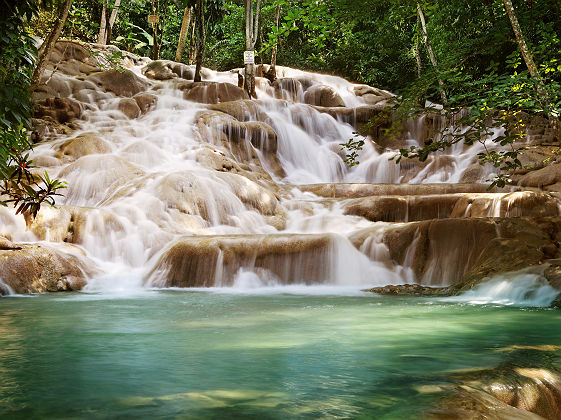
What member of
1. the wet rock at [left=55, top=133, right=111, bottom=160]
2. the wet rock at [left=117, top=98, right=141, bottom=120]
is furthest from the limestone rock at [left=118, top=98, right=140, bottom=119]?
the wet rock at [left=55, top=133, right=111, bottom=160]

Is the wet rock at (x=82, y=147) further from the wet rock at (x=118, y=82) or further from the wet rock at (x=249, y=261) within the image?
A: the wet rock at (x=118, y=82)

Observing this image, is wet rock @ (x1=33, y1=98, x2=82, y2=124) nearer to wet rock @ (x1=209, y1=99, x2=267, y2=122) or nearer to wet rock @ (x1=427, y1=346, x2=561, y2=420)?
wet rock @ (x1=209, y1=99, x2=267, y2=122)

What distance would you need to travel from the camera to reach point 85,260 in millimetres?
8484

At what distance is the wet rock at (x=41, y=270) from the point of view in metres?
7.30

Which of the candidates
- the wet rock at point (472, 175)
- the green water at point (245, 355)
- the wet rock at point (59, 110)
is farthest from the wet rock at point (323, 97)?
the green water at point (245, 355)

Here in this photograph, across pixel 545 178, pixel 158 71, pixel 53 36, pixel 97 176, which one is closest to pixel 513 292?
pixel 545 178

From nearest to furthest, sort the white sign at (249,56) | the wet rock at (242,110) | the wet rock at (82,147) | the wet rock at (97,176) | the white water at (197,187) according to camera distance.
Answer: the white water at (197,187) < the wet rock at (97,176) < the wet rock at (82,147) < the wet rock at (242,110) < the white sign at (249,56)

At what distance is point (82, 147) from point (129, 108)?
4892 mm

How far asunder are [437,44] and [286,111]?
9148mm

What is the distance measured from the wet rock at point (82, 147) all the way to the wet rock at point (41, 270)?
552cm

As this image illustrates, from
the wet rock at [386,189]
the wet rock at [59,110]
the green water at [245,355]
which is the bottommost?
the green water at [245,355]

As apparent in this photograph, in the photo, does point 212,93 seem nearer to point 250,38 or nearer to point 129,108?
point 250,38

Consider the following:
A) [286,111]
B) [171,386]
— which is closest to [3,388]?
[171,386]

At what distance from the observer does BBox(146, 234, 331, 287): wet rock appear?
8242 mm
